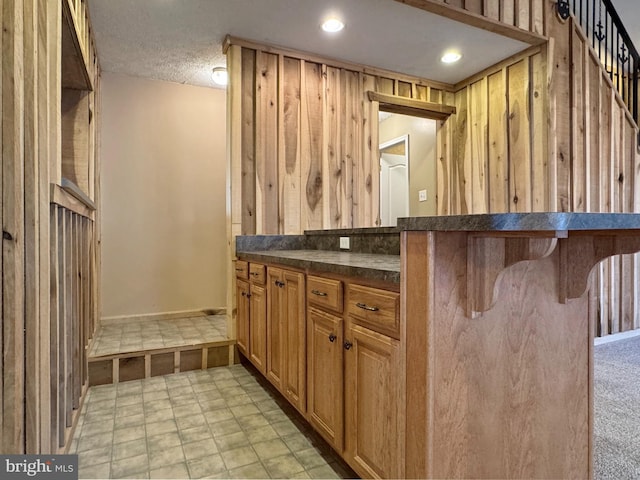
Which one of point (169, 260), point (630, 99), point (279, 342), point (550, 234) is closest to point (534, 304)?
point (550, 234)

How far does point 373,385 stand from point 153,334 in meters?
2.42

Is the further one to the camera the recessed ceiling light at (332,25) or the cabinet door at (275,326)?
the recessed ceiling light at (332,25)

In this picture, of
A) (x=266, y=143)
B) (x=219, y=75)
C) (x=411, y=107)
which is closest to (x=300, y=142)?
(x=266, y=143)

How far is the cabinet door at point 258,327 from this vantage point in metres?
2.32

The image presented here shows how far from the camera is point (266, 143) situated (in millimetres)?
3061

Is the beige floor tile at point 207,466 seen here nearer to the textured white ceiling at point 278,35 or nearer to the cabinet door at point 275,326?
the cabinet door at point 275,326

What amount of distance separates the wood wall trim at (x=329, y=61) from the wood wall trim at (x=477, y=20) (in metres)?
0.93

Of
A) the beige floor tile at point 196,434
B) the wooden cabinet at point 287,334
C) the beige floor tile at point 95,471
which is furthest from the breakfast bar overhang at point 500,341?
the beige floor tile at point 95,471

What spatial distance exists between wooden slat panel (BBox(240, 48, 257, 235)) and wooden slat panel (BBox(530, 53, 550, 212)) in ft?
7.78

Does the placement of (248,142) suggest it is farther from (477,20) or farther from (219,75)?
(477,20)

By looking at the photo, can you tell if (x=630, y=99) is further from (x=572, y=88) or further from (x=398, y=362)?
(x=398, y=362)

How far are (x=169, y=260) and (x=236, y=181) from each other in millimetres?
1338

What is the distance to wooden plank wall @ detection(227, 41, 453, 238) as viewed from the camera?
3.00 m

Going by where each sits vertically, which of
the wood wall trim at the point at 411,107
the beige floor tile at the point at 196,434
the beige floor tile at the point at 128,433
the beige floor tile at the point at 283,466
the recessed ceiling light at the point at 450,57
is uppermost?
the recessed ceiling light at the point at 450,57
